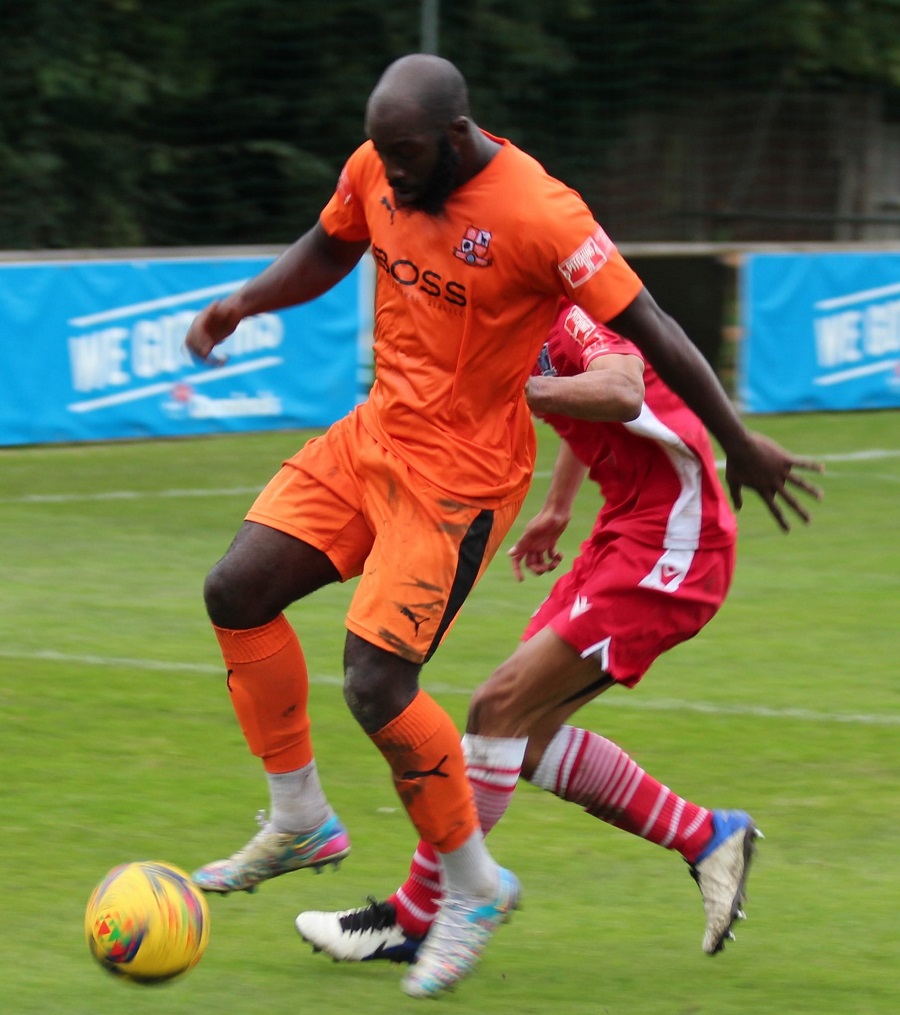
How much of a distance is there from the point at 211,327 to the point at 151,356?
860cm

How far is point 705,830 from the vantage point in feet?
15.1

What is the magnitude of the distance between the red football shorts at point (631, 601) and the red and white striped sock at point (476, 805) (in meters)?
0.30

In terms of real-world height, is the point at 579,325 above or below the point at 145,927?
above

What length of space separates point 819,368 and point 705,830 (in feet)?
36.7

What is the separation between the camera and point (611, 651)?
14.7 feet

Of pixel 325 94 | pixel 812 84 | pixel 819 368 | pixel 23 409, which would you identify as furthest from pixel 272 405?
pixel 812 84

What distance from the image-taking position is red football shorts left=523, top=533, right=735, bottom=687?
4492 mm

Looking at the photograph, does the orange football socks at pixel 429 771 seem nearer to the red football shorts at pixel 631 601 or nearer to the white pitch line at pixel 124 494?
the red football shorts at pixel 631 601

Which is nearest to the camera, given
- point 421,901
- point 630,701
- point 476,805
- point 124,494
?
point 421,901

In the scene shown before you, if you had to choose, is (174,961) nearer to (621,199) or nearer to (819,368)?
(819,368)

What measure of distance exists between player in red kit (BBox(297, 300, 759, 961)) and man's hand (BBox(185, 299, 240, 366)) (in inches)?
31.6

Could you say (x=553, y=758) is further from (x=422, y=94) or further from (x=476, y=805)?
(x=422, y=94)

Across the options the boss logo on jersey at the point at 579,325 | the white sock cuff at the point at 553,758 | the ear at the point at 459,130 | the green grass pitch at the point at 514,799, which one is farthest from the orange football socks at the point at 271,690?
the ear at the point at 459,130

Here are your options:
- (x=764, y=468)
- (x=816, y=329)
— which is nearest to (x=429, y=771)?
(x=764, y=468)
